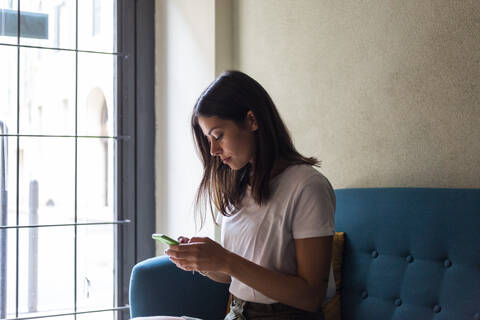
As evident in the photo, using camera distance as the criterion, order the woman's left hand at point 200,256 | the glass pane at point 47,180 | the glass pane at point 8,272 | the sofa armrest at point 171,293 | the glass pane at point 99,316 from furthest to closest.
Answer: the glass pane at point 99,316 < the glass pane at point 47,180 < the glass pane at point 8,272 < the sofa armrest at point 171,293 < the woman's left hand at point 200,256

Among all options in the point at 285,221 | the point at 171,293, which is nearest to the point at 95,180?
the point at 171,293

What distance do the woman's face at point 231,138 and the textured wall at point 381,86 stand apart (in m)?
0.60

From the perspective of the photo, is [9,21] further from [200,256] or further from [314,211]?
[314,211]

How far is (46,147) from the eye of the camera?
3.29 metres

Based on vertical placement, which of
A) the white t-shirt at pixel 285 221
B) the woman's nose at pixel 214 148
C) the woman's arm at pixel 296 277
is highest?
the woman's nose at pixel 214 148

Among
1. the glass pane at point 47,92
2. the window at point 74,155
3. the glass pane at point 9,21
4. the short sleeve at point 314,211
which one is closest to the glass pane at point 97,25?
the window at point 74,155

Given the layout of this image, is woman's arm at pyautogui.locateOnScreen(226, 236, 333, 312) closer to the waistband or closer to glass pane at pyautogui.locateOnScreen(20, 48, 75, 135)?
the waistband

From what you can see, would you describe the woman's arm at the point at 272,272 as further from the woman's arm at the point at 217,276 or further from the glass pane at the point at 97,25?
the glass pane at the point at 97,25

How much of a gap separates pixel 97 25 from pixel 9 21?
51 cm

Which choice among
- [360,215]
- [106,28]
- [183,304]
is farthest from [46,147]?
[360,215]

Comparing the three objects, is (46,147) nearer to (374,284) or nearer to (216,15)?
(216,15)

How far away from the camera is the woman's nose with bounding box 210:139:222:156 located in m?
1.75

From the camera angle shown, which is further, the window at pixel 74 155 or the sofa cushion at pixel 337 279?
the window at pixel 74 155

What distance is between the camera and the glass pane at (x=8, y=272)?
122 inches
